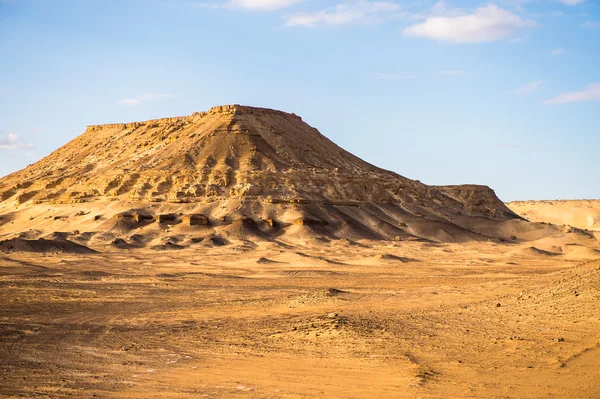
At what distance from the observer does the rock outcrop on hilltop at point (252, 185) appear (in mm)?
60594

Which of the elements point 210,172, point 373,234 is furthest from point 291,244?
point 210,172

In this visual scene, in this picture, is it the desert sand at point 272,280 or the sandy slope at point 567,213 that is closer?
the desert sand at point 272,280

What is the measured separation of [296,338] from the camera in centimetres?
1568

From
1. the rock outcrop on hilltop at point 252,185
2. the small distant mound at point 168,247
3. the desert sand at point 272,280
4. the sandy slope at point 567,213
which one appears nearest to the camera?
the desert sand at point 272,280

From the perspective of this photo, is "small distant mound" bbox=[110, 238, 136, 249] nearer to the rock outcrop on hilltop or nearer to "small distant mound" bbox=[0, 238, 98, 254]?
"small distant mound" bbox=[0, 238, 98, 254]

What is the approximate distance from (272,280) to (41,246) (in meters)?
18.4

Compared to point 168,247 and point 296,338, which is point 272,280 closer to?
point 296,338

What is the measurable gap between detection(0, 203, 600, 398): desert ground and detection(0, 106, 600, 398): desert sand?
0.23 ft

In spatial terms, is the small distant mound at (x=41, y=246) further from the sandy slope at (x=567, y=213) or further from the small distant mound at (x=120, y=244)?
the sandy slope at (x=567, y=213)

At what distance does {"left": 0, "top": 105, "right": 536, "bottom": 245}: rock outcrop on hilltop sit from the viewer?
6059 centimetres

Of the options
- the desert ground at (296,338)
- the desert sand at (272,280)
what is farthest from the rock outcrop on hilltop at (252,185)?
the desert ground at (296,338)

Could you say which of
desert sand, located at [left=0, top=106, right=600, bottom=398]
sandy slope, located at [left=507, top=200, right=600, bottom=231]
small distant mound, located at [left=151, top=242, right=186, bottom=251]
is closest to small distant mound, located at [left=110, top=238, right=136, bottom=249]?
desert sand, located at [left=0, top=106, right=600, bottom=398]

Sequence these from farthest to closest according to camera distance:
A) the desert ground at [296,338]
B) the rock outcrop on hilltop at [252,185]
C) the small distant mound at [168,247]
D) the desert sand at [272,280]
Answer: the rock outcrop on hilltop at [252,185]
the small distant mound at [168,247]
the desert sand at [272,280]
the desert ground at [296,338]

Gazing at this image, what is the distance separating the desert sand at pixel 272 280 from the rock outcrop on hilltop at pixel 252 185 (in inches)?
9.4
